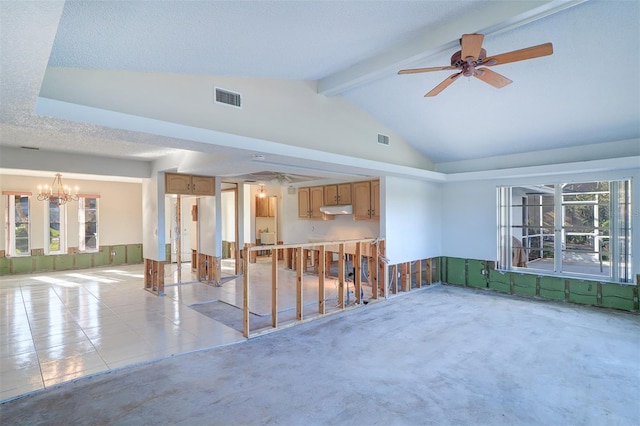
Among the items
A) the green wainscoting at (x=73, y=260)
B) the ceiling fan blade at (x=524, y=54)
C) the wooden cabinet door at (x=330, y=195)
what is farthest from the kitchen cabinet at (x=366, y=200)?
the green wainscoting at (x=73, y=260)

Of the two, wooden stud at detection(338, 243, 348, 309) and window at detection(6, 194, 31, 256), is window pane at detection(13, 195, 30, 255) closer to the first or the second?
window at detection(6, 194, 31, 256)

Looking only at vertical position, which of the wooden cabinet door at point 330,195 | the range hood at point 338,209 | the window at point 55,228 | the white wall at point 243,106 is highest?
the white wall at point 243,106

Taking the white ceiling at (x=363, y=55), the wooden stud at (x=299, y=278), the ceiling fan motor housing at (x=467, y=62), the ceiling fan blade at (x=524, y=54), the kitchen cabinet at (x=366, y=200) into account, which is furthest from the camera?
the kitchen cabinet at (x=366, y=200)

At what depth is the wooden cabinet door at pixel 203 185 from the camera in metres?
7.07

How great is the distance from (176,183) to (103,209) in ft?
15.6

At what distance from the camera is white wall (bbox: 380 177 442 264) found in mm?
6406

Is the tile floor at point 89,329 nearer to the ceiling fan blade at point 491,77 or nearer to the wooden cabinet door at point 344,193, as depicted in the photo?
the wooden cabinet door at point 344,193

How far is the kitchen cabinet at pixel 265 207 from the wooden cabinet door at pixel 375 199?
6151 mm

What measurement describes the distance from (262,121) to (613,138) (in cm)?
554

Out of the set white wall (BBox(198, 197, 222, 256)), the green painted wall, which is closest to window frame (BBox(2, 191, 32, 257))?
white wall (BBox(198, 197, 222, 256))

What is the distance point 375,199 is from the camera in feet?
22.2

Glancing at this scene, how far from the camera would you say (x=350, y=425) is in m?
2.48

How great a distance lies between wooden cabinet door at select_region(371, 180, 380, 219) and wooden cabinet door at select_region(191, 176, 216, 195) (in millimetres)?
3496

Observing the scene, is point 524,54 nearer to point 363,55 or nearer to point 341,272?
point 363,55
